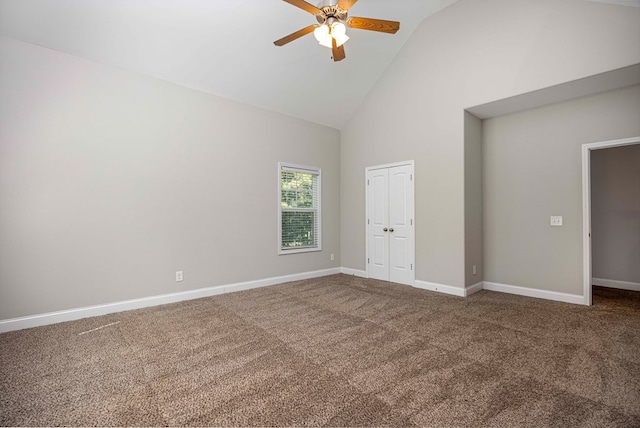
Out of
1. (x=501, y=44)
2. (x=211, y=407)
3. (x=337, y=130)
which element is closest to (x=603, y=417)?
(x=211, y=407)

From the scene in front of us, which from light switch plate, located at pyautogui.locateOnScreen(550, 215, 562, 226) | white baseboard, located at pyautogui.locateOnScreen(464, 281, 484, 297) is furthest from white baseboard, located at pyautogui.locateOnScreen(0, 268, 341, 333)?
light switch plate, located at pyautogui.locateOnScreen(550, 215, 562, 226)

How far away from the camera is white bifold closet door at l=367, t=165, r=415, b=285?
4.90 metres

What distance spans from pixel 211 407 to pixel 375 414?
3.23ft

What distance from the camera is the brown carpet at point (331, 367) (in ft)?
5.64

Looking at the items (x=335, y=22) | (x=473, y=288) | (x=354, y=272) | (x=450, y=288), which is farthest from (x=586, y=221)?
(x=335, y=22)

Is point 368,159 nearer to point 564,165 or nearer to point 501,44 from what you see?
point 501,44

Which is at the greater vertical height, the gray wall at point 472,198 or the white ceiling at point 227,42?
the white ceiling at point 227,42

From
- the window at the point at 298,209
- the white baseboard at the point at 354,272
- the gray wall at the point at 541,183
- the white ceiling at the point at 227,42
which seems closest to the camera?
the white ceiling at the point at 227,42

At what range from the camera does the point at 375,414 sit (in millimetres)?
1707

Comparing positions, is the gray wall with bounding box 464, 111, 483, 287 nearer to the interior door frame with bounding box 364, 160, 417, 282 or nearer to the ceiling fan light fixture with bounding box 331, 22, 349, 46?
the interior door frame with bounding box 364, 160, 417, 282

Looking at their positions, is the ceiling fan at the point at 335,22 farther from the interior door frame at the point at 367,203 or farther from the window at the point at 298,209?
the window at the point at 298,209

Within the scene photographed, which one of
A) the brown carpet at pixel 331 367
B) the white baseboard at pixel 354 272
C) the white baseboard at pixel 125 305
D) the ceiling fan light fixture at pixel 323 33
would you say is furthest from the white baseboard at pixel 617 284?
the ceiling fan light fixture at pixel 323 33

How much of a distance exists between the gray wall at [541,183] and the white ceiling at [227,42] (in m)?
1.24

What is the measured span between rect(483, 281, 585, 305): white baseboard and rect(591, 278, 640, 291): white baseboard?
1.41 meters
